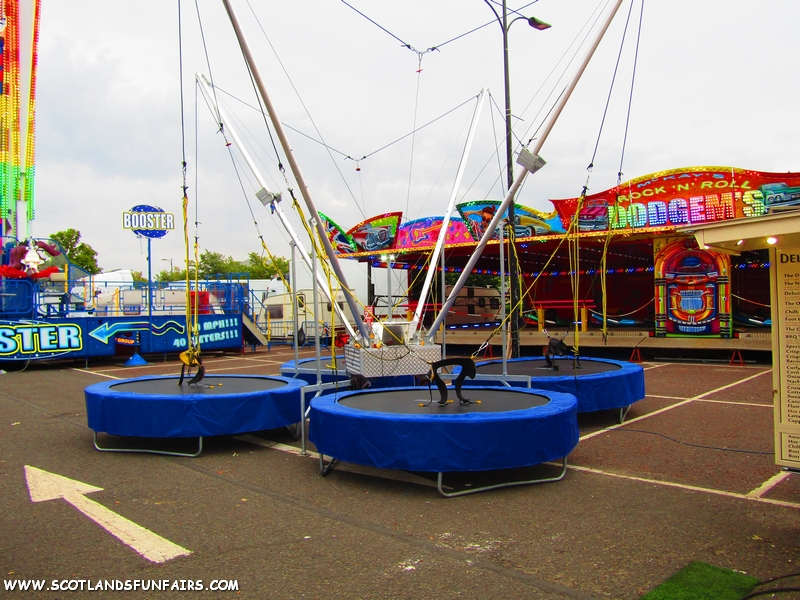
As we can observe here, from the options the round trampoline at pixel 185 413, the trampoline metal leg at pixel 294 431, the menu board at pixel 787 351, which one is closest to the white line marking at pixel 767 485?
the menu board at pixel 787 351

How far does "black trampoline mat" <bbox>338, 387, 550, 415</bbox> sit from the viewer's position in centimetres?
621

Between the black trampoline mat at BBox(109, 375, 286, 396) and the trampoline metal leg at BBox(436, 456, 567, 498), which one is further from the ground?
the black trampoline mat at BBox(109, 375, 286, 396)

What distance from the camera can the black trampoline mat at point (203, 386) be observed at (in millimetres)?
7820

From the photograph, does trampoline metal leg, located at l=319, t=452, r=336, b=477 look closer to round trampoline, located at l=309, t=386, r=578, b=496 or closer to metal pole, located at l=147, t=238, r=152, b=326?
round trampoline, located at l=309, t=386, r=578, b=496

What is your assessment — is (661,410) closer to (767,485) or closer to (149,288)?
(767,485)

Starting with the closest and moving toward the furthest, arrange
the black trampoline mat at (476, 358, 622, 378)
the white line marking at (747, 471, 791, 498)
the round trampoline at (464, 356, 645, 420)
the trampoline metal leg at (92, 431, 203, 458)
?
the white line marking at (747, 471, 791, 498), the trampoline metal leg at (92, 431, 203, 458), the round trampoline at (464, 356, 645, 420), the black trampoline mat at (476, 358, 622, 378)

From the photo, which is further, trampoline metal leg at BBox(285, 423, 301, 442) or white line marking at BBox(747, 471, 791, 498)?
trampoline metal leg at BBox(285, 423, 301, 442)

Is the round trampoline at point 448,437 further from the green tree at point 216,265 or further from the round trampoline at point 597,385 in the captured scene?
the green tree at point 216,265

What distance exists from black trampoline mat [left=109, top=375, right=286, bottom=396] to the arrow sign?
1.71m

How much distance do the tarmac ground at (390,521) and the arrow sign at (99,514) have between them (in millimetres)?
28

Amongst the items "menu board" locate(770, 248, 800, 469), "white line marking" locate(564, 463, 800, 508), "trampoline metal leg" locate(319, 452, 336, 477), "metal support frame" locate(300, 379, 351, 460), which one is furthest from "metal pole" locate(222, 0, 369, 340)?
"menu board" locate(770, 248, 800, 469)

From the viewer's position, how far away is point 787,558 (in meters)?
3.87

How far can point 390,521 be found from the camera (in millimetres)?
4750

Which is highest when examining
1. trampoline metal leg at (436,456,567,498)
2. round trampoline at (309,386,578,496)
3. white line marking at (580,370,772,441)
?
round trampoline at (309,386,578,496)
